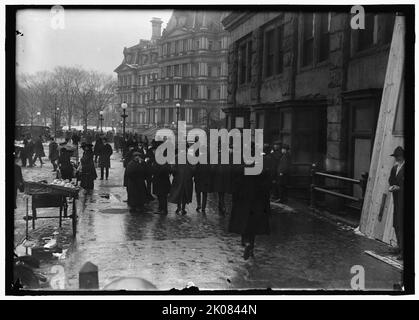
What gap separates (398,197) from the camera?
27.1 ft

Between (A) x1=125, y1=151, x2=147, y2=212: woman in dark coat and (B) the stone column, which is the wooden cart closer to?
(A) x1=125, y1=151, x2=147, y2=212: woman in dark coat

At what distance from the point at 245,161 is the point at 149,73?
5305mm

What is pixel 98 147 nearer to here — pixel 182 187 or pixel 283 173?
pixel 182 187

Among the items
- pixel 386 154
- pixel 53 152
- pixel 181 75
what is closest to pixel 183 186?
pixel 181 75

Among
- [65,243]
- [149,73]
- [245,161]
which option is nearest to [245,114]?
[149,73]

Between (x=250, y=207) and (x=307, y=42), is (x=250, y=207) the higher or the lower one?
the lower one

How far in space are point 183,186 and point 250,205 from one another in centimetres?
401

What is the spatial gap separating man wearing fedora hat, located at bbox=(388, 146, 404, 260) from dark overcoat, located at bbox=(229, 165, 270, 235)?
216cm

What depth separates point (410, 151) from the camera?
735cm

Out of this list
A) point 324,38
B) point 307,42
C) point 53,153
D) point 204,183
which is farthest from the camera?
point 53,153

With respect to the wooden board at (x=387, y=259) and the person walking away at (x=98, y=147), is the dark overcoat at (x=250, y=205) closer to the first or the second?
the wooden board at (x=387, y=259)

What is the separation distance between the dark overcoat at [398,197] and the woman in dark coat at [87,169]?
367 inches

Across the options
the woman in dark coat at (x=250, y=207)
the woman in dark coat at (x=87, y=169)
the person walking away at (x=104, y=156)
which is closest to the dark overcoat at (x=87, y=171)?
the woman in dark coat at (x=87, y=169)
